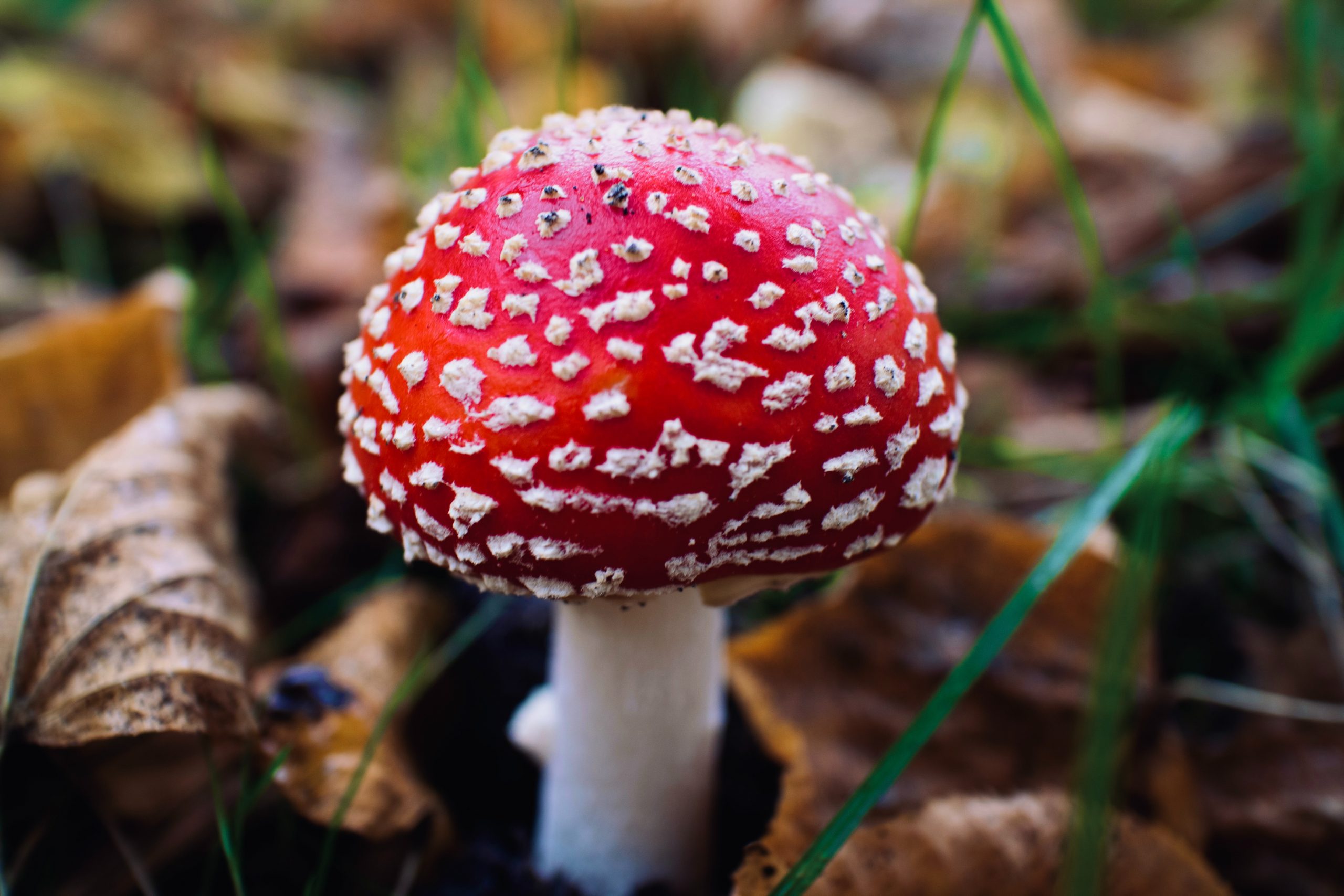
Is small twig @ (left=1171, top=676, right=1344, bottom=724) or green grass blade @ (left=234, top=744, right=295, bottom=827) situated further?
small twig @ (left=1171, top=676, right=1344, bottom=724)

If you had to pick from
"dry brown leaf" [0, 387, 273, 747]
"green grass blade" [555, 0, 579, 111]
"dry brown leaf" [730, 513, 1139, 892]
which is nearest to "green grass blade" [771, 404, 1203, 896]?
"dry brown leaf" [730, 513, 1139, 892]

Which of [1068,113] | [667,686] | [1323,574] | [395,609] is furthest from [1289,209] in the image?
[395,609]

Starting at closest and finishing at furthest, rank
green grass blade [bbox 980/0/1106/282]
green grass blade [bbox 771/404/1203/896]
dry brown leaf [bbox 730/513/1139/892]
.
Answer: green grass blade [bbox 771/404/1203/896] < green grass blade [bbox 980/0/1106/282] < dry brown leaf [bbox 730/513/1139/892]

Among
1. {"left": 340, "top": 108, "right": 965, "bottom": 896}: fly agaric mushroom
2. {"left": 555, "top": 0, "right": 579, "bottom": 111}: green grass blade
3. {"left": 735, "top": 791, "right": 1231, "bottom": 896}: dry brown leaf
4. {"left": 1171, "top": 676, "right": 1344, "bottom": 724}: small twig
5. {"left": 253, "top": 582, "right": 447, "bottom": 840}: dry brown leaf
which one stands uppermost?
{"left": 555, "top": 0, "right": 579, "bottom": 111}: green grass blade

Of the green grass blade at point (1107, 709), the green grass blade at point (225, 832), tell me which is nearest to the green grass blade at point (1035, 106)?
the green grass blade at point (1107, 709)

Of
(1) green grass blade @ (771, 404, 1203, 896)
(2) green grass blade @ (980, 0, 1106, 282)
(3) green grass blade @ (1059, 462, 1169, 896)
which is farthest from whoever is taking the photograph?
(2) green grass blade @ (980, 0, 1106, 282)

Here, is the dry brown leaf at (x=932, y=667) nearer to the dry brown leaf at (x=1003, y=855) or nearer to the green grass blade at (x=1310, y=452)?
the dry brown leaf at (x=1003, y=855)

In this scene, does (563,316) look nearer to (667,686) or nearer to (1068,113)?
(667,686)

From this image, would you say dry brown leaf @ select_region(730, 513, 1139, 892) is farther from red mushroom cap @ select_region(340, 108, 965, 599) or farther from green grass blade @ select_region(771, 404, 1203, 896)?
red mushroom cap @ select_region(340, 108, 965, 599)
